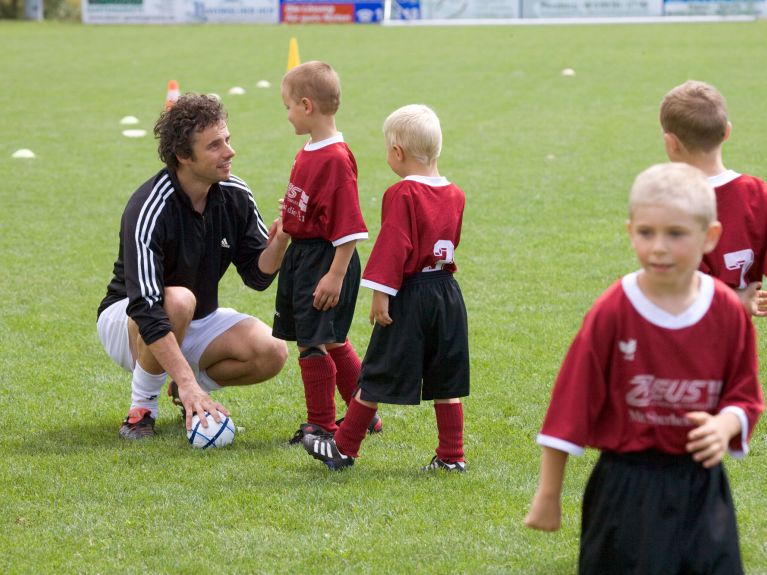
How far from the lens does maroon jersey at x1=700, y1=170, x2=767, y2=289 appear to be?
12.6ft

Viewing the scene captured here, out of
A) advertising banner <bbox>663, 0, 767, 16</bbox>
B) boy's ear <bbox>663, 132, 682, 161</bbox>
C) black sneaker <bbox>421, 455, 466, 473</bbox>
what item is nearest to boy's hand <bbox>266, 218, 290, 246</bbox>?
black sneaker <bbox>421, 455, 466, 473</bbox>

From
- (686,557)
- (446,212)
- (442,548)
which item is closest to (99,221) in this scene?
(446,212)

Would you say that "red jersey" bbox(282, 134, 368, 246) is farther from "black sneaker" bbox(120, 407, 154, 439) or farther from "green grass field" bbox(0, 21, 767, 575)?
"black sneaker" bbox(120, 407, 154, 439)

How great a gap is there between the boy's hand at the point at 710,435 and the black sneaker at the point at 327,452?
85.1 inches

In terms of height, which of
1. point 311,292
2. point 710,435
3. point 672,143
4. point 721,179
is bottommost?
point 311,292

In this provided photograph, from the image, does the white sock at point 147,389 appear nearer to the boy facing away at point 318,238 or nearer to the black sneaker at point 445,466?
the boy facing away at point 318,238

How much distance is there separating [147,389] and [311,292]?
0.90 metres

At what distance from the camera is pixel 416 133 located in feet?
14.0

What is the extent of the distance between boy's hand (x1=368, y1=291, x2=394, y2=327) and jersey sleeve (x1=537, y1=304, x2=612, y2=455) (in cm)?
167

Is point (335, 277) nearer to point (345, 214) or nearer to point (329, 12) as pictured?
point (345, 214)

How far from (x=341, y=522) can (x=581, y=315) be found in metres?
3.16

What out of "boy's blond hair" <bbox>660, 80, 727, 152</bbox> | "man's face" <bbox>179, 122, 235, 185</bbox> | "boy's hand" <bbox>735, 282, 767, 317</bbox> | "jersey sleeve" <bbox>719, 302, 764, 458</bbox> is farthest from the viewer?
"man's face" <bbox>179, 122, 235, 185</bbox>

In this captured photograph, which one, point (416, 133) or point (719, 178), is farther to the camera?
point (416, 133)

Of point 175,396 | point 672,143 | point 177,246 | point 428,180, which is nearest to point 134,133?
point 175,396
